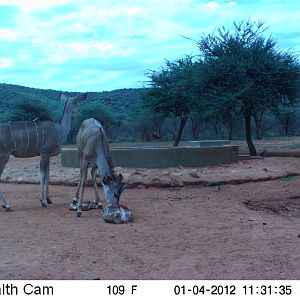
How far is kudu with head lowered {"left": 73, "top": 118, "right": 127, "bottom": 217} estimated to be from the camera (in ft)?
31.6

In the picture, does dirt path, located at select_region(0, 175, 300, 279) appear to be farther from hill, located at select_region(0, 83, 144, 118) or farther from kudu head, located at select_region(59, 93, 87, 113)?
hill, located at select_region(0, 83, 144, 118)

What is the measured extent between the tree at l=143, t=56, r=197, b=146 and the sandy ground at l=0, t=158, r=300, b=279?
40.7 ft

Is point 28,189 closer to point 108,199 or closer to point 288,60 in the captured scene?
point 108,199

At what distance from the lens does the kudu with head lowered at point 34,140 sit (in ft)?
36.0

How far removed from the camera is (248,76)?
72.7ft

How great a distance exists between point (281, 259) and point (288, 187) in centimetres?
728

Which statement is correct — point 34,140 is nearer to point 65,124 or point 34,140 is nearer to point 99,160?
point 65,124

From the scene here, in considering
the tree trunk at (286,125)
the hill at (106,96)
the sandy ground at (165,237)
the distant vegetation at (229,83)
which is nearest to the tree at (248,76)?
the distant vegetation at (229,83)

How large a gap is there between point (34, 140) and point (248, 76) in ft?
43.0

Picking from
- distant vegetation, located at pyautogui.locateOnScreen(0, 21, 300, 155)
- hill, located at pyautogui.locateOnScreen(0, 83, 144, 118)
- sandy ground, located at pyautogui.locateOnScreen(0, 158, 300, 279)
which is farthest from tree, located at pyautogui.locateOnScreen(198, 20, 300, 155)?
hill, located at pyautogui.locateOnScreen(0, 83, 144, 118)

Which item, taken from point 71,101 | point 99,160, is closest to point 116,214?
point 99,160

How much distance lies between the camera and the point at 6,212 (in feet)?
35.1

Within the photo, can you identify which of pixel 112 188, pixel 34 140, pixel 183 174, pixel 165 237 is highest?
pixel 34 140

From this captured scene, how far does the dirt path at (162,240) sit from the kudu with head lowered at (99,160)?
1.75 feet
